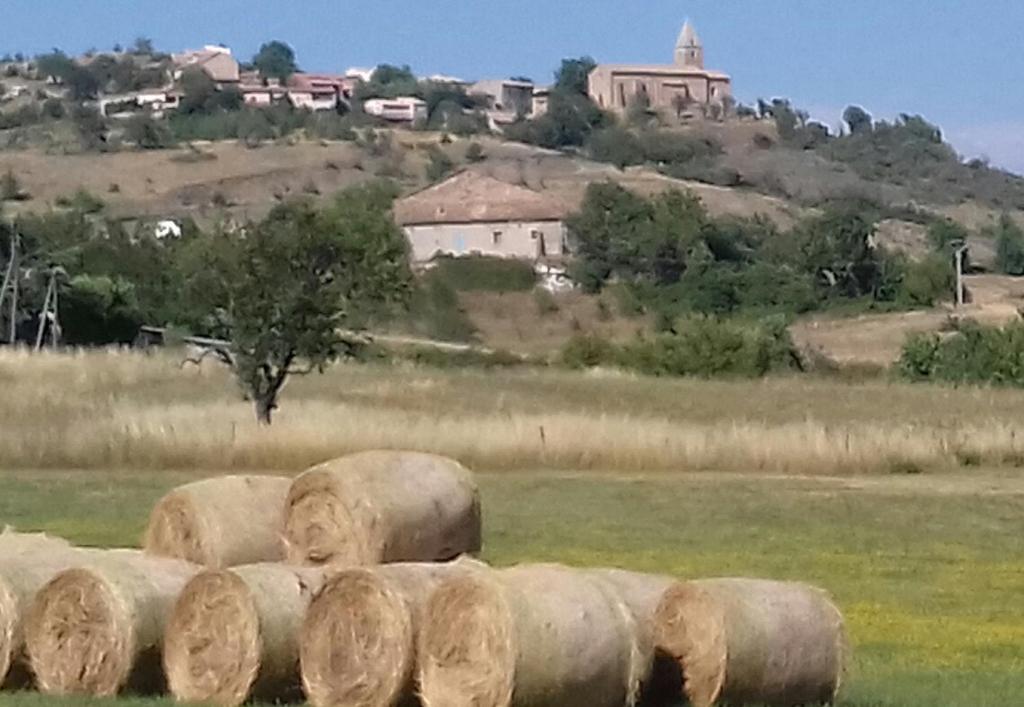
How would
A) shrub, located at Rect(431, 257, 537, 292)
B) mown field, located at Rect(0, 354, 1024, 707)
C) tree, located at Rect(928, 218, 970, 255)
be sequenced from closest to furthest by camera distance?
mown field, located at Rect(0, 354, 1024, 707) < shrub, located at Rect(431, 257, 537, 292) < tree, located at Rect(928, 218, 970, 255)

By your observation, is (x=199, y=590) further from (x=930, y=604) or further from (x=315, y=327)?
(x=315, y=327)

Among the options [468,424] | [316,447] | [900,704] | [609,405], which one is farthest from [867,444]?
[900,704]

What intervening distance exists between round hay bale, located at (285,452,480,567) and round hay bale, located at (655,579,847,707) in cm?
280

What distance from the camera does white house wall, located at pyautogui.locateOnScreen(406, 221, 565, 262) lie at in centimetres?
12650

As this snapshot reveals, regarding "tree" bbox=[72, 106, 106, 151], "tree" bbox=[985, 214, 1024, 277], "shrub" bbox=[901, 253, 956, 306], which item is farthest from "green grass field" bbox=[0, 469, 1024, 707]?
"tree" bbox=[72, 106, 106, 151]

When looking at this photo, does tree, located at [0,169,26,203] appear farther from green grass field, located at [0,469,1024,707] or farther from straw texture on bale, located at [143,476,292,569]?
straw texture on bale, located at [143,476,292,569]

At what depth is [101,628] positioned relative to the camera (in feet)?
44.1

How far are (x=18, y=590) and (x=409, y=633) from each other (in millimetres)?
2805

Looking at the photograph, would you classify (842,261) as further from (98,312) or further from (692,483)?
(692,483)

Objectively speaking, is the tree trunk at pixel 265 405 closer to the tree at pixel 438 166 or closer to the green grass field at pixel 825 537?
the green grass field at pixel 825 537

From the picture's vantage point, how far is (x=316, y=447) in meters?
34.6

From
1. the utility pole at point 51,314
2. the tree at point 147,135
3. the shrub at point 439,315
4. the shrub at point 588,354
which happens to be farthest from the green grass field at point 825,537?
the tree at point 147,135

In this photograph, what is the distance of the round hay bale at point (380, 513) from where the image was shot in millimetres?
15352

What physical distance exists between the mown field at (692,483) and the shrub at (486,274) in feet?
171
